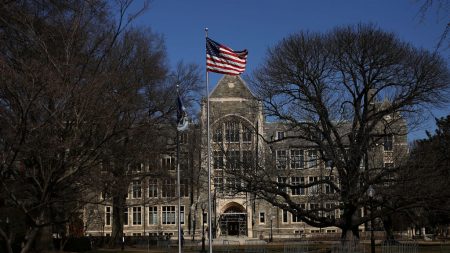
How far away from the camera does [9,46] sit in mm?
19422

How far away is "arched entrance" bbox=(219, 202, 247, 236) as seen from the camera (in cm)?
7400

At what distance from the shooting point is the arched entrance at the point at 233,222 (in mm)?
74000

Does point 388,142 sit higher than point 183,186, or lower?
higher

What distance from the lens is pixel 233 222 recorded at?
245ft

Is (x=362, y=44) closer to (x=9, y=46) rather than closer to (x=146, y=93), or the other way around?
(x=146, y=93)

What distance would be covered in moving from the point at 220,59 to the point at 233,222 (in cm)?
5260

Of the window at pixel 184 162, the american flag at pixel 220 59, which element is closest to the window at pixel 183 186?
the window at pixel 184 162

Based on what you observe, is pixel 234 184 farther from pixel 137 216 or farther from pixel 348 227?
pixel 137 216

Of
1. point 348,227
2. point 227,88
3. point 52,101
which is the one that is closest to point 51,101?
point 52,101

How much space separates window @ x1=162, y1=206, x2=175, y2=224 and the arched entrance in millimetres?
7518

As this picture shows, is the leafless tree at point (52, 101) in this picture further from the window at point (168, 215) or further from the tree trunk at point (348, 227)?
the window at point (168, 215)

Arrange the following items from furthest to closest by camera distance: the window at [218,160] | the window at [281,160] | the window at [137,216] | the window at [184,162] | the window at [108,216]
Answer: the window at [108,216] < the window at [137,216] < the window at [184,162] < the window at [281,160] < the window at [218,160]

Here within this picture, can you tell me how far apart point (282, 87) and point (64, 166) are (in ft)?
73.5

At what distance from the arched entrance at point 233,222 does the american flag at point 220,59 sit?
168 feet
